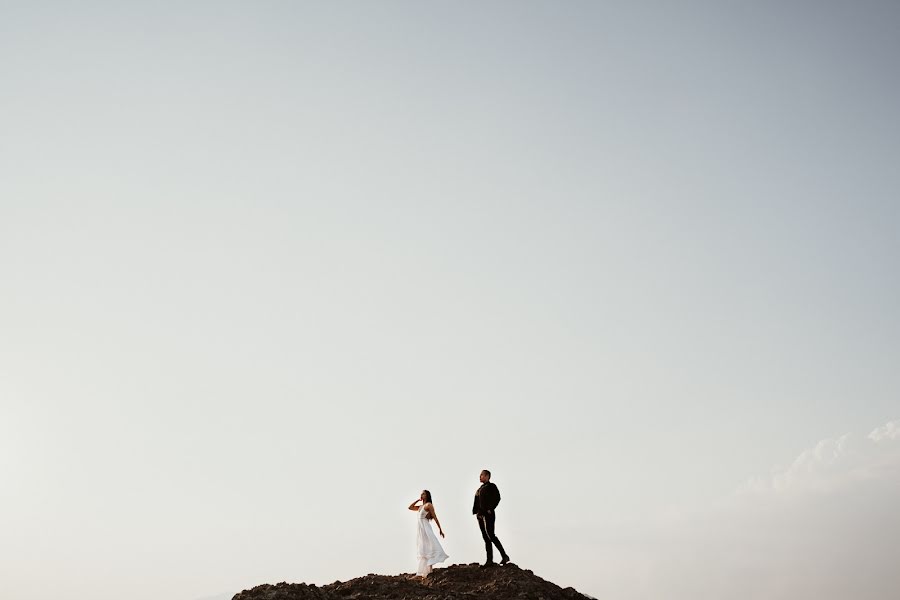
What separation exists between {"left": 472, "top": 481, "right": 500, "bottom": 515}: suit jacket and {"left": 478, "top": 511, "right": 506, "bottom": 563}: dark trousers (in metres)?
0.19

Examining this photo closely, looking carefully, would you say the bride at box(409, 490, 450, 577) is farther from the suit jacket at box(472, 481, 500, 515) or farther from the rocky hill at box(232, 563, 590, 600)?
the suit jacket at box(472, 481, 500, 515)

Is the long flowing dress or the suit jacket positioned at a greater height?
the suit jacket

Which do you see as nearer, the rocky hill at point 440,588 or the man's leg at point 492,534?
the rocky hill at point 440,588

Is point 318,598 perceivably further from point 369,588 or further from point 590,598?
point 590,598

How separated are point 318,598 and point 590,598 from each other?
30.2 feet

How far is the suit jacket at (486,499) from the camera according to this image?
21625 millimetres

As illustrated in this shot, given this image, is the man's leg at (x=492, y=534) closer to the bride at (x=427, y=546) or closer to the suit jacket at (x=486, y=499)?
the suit jacket at (x=486, y=499)

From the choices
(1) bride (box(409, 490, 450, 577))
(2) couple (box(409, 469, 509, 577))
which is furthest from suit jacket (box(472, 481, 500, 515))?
(1) bride (box(409, 490, 450, 577))

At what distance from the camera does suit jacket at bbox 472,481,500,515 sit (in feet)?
70.9

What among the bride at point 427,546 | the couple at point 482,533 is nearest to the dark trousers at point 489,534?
the couple at point 482,533

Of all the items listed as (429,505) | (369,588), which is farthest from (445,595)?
(429,505)

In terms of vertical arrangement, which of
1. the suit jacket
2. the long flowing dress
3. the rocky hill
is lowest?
the rocky hill

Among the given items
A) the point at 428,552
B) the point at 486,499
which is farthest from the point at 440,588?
the point at 486,499

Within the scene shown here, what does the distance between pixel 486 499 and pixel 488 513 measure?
450 mm
